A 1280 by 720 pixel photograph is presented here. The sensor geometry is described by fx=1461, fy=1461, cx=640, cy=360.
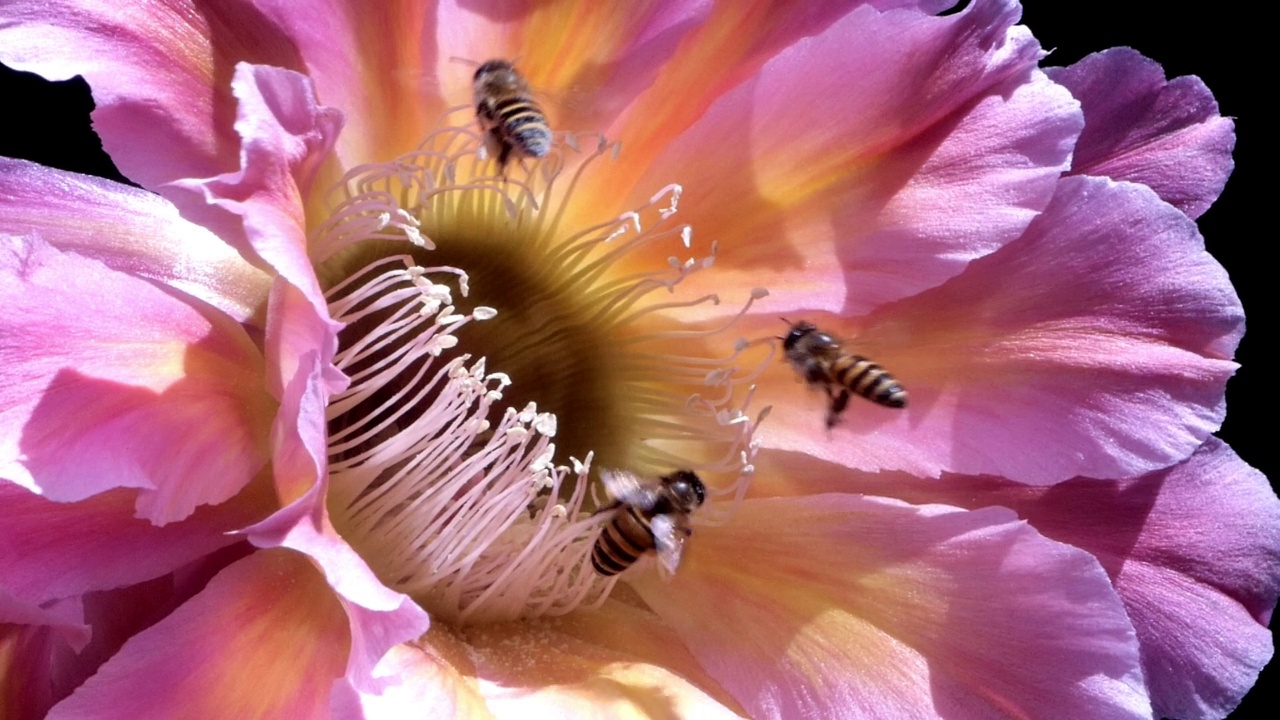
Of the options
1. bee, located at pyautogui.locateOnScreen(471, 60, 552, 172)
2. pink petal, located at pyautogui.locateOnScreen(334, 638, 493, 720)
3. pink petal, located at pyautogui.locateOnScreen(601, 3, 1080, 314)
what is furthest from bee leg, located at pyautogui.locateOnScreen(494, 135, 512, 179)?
pink petal, located at pyautogui.locateOnScreen(334, 638, 493, 720)

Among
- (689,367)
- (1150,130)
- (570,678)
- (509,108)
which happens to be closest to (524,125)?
(509,108)

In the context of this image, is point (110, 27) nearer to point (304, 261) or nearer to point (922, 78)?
point (304, 261)

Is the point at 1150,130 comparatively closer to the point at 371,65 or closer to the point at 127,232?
the point at 371,65

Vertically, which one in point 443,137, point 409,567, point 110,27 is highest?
point 110,27

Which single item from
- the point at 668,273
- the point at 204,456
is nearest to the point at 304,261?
the point at 204,456

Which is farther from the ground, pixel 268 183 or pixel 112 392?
pixel 268 183

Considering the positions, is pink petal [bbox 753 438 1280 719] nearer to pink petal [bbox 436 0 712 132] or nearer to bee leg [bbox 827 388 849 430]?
bee leg [bbox 827 388 849 430]
